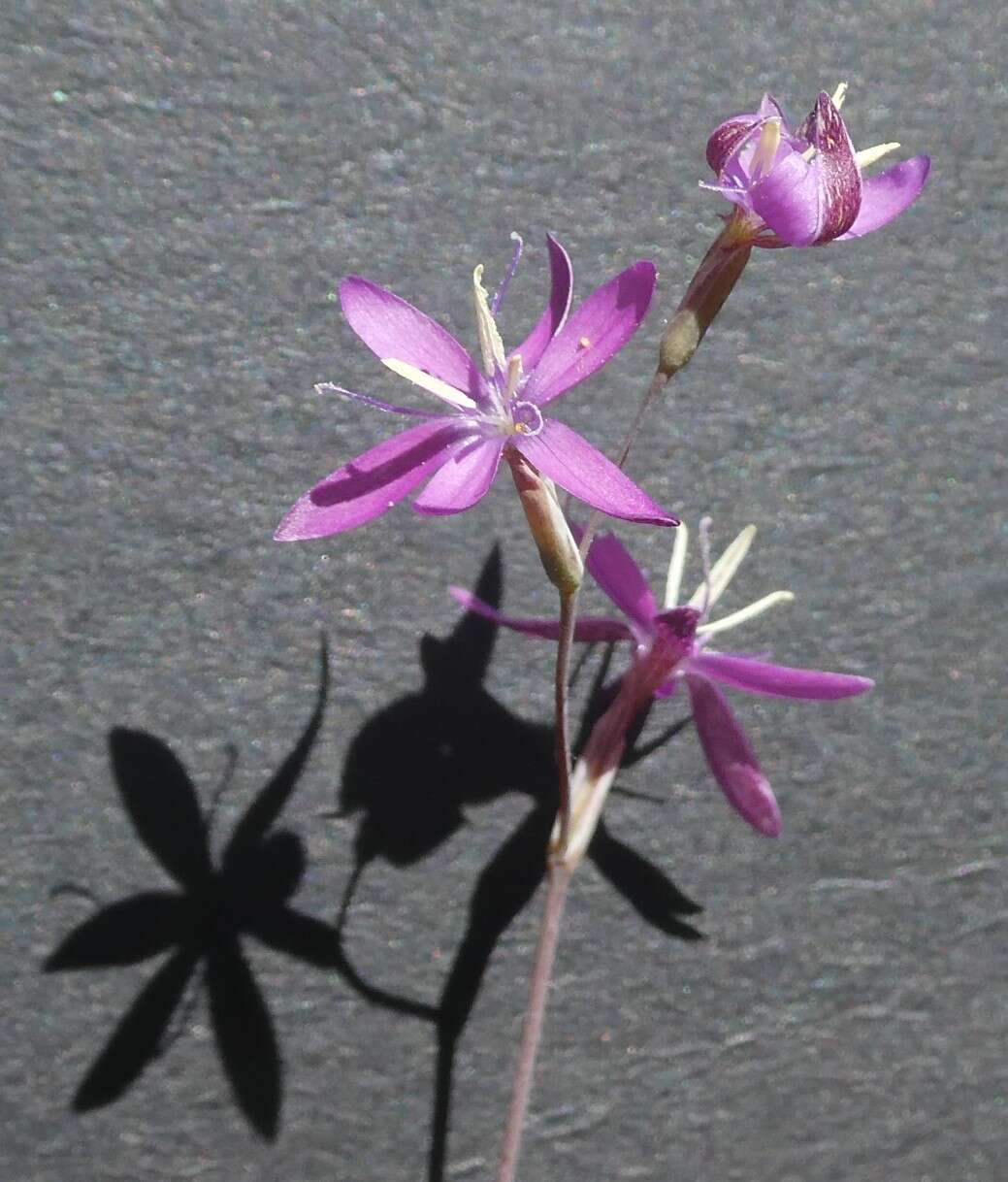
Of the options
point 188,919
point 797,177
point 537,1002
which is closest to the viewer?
point 797,177

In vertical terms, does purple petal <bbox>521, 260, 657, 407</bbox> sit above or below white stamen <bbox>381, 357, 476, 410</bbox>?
above

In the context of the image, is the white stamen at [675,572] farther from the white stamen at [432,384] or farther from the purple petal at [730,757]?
the white stamen at [432,384]

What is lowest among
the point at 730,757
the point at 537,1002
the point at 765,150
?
the point at 537,1002

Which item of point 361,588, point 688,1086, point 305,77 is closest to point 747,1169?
point 688,1086

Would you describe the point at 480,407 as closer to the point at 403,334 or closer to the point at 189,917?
the point at 403,334

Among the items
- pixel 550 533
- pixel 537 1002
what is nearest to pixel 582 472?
pixel 550 533

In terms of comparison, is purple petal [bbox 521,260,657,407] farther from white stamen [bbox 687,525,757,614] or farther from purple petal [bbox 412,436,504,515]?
white stamen [bbox 687,525,757,614]

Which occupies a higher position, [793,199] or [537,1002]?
[793,199]

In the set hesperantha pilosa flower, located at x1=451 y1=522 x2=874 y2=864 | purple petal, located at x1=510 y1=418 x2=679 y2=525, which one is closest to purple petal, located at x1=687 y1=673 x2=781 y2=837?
hesperantha pilosa flower, located at x1=451 y1=522 x2=874 y2=864
